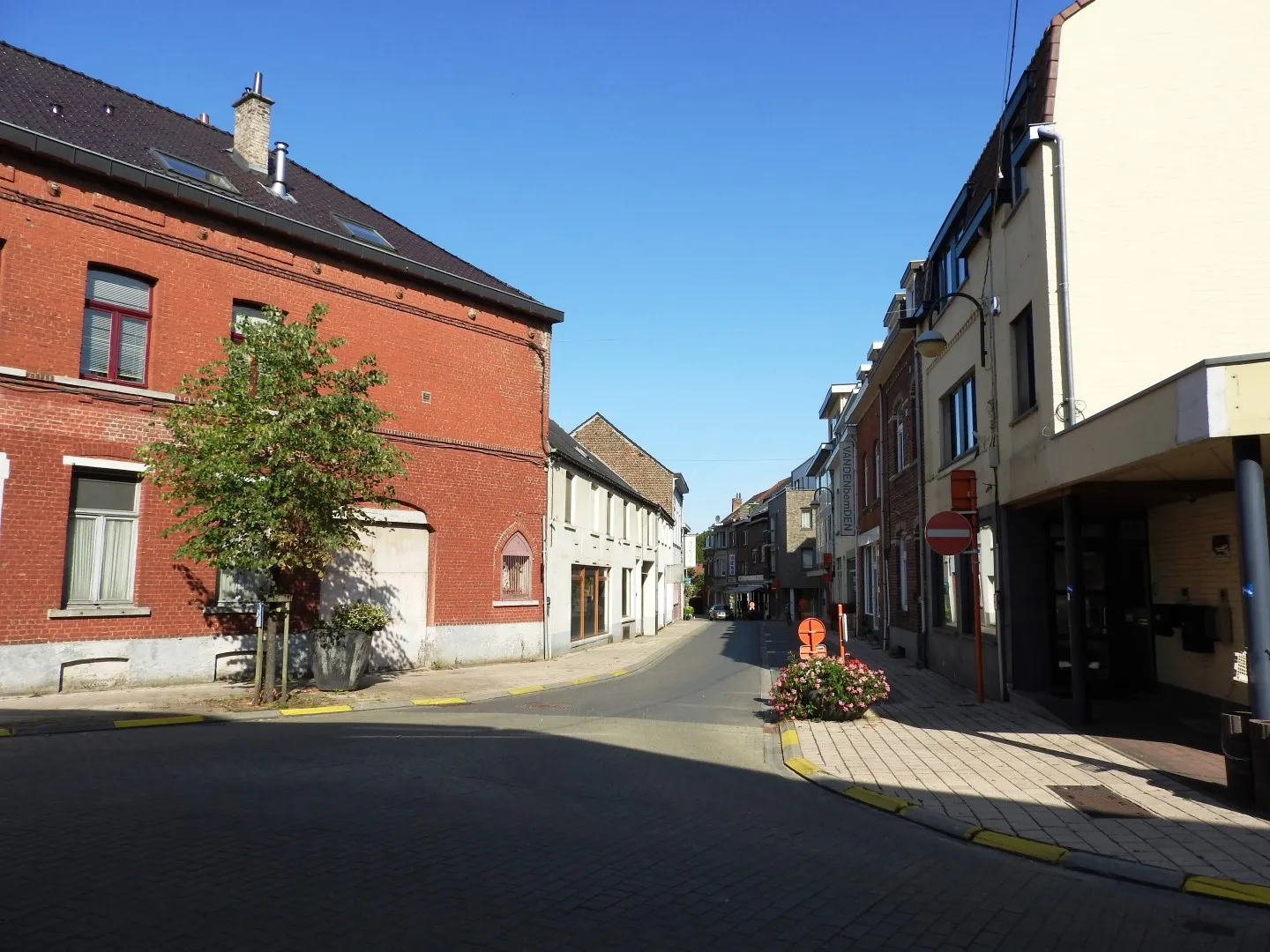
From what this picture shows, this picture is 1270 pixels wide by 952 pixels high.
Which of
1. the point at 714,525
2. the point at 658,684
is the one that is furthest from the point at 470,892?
the point at 714,525

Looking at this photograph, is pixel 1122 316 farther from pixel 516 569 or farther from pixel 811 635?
pixel 516 569

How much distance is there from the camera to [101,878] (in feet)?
17.0

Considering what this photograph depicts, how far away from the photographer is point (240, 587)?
16.0 meters

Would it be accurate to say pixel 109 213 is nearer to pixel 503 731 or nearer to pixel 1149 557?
pixel 503 731

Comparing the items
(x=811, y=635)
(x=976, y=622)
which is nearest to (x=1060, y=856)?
(x=976, y=622)

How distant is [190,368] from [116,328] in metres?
1.27

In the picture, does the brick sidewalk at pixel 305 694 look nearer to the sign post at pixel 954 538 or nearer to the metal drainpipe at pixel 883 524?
the metal drainpipe at pixel 883 524

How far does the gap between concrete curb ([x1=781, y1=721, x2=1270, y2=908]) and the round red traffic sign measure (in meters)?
4.78

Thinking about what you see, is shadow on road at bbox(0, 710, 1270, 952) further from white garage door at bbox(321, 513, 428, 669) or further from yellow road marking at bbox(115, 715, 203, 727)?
white garage door at bbox(321, 513, 428, 669)

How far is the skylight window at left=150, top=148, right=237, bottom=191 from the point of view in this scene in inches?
647

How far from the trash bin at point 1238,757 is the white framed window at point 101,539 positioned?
1490cm

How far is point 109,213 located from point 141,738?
9.02 m

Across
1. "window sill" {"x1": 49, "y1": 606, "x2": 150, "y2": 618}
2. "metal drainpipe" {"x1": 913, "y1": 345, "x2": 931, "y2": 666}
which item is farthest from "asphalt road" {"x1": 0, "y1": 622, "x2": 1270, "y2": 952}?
"metal drainpipe" {"x1": 913, "y1": 345, "x2": 931, "y2": 666}

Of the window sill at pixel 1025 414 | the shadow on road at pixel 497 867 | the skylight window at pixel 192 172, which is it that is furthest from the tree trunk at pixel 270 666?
the window sill at pixel 1025 414
